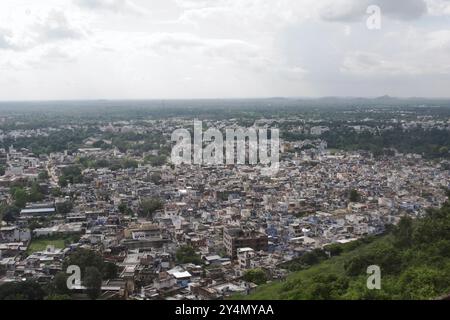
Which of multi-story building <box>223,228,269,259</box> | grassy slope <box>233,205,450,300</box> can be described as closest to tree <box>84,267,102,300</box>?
grassy slope <box>233,205,450,300</box>

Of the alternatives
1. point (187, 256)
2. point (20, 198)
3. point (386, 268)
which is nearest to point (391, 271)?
point (386, 268)

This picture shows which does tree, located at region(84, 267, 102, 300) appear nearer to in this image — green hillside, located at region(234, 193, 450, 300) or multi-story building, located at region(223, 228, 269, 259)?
green hillside, located at region(234, 193, 450, 300)

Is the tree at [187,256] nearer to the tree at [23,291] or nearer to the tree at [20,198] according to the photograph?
the tree at [23,291]

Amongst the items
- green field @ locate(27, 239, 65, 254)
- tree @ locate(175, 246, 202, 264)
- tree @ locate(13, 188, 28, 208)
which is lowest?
green field @ locate(27, 239, 65, 254)

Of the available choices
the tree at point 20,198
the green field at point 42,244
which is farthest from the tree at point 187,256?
the tree at point 20,198

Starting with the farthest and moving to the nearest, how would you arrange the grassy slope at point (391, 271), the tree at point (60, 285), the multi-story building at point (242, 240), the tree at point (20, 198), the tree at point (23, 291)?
the tree at point (20, 198) < the multi-story building at point (242, 240) < the tree at point (60, 285) < the tree at point (23, 291) < the grassy slope at point (391, 271)
